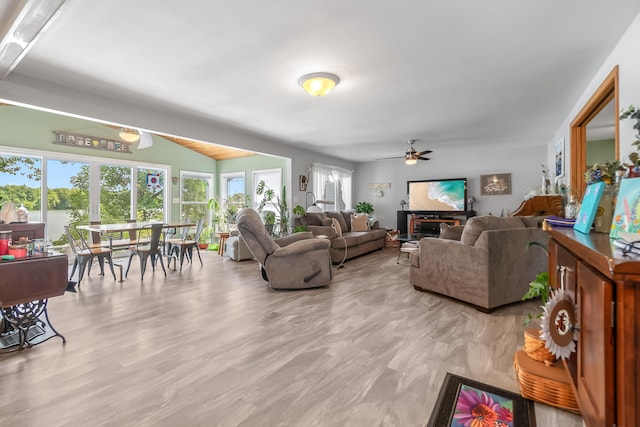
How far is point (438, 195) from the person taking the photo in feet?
24.7

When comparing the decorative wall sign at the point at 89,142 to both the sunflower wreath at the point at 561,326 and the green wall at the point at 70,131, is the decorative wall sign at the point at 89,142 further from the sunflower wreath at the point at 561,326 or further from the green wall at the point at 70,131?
the sunflower wreath at the point at 561,326

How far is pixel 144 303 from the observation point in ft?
10.9

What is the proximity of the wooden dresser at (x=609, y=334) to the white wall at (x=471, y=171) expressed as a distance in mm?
6483

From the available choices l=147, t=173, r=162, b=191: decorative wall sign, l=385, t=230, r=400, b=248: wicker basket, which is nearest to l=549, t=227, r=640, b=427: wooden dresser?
l=385, t=230, r=400, b=248: wicker basket

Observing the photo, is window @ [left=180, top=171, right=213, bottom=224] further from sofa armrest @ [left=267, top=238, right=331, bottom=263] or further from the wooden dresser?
the wooden dresser

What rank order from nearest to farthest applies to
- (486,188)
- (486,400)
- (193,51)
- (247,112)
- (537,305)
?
1. (486,400)
2. (193,51)
3. (537,305)
4. (247,112)
5. (486,188)

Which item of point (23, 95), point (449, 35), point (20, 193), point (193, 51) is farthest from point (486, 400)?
point (20, 193)

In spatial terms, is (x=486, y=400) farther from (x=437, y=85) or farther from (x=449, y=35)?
(x=437, y=85)

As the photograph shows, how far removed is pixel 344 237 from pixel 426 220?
2.76 meters

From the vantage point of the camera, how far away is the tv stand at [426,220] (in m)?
7.21

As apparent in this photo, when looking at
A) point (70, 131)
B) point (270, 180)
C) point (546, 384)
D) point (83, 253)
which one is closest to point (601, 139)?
point (546, 384)

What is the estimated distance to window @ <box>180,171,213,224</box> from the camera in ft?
25.0

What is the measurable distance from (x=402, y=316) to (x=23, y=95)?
14.6 ft

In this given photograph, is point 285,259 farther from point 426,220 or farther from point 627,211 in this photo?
point 426,220
